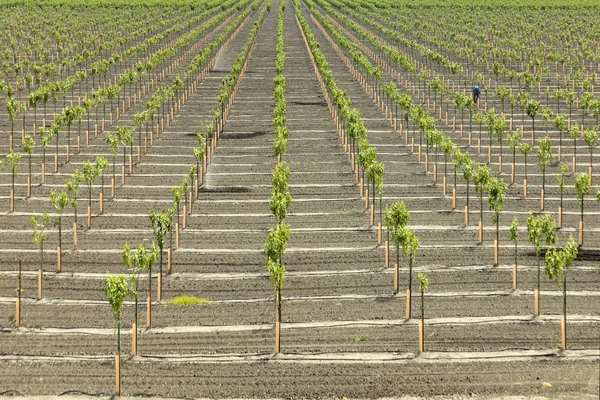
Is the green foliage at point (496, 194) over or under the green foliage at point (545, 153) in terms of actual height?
under

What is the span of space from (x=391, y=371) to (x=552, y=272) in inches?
234

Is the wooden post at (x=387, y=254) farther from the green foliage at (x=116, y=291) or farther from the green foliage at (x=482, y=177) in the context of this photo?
the green foliage at (x=116, y=291)

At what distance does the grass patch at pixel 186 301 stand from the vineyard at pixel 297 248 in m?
0.09

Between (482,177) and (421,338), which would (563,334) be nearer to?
(421,338)

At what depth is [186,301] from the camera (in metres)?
23.8

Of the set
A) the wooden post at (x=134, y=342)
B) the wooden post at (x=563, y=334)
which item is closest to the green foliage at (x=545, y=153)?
the wooden post at (x=563, y=334)

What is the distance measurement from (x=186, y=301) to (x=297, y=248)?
6.14 meters

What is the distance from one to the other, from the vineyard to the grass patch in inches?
3.6

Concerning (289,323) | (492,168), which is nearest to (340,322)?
(289,323)

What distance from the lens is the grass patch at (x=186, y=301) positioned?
23.6m

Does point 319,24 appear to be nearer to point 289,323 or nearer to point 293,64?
point 293,64

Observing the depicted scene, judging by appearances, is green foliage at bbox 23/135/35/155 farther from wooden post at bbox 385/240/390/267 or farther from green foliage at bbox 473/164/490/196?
green foliage at bbox 473/164/490/196

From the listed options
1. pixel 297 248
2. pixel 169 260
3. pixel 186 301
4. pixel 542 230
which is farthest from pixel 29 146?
pixel 542 230

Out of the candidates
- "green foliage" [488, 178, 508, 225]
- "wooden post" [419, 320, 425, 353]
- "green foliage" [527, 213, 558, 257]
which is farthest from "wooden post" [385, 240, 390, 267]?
"wooden post" [419, 320, 425, 353]
